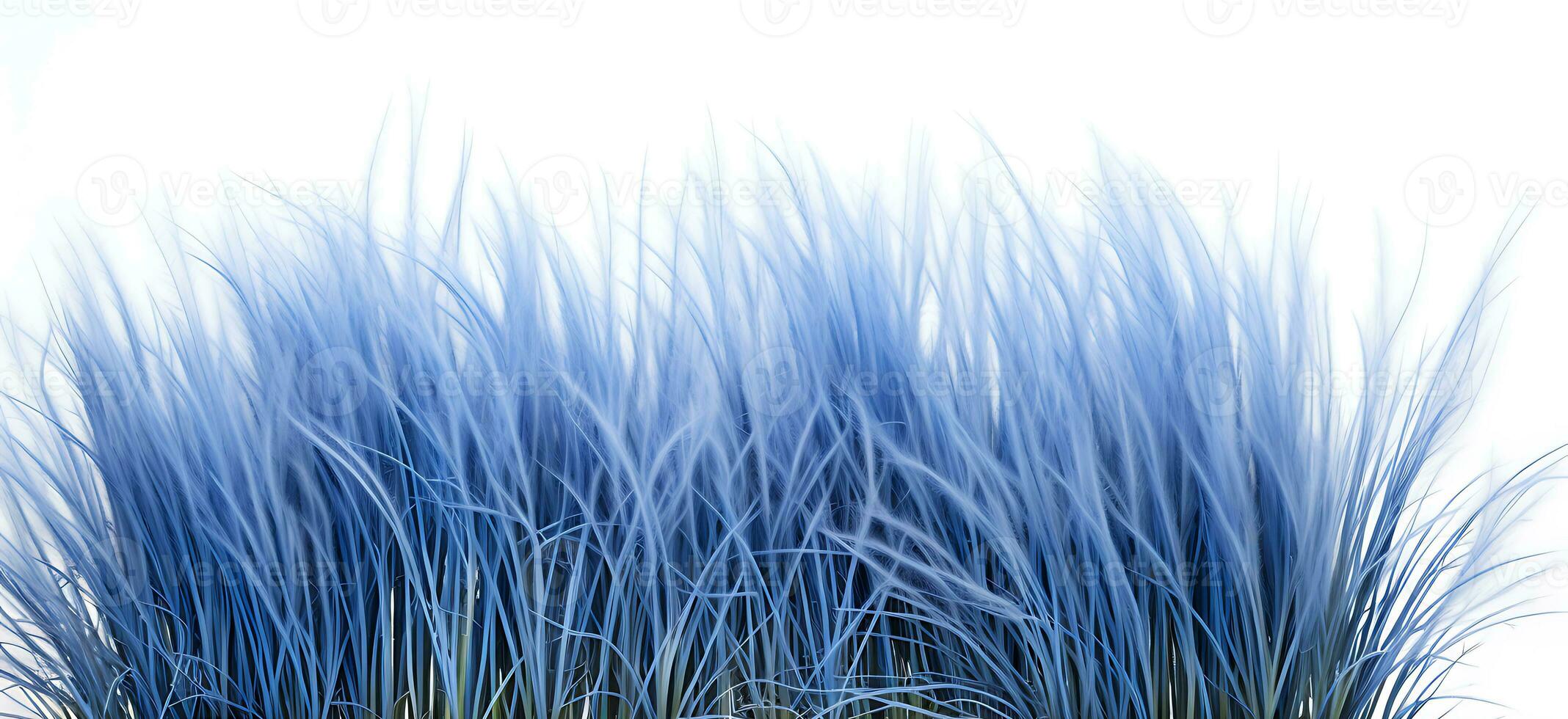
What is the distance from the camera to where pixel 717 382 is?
2.07 feet

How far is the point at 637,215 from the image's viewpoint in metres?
0.75

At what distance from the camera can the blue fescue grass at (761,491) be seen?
622mm

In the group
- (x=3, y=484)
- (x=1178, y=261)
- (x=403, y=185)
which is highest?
(x=403, y=185)

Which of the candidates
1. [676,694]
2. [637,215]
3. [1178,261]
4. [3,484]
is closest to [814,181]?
[637,215]

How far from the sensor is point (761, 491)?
0.62 m

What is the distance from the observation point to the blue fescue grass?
622mm

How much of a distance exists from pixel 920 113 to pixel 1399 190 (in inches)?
19.4

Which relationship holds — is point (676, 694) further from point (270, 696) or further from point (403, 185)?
point (403, 185)

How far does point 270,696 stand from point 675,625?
34 cm

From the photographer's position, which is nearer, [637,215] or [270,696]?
[270,696]

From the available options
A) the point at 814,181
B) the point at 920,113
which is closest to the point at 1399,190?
the point at 920,113

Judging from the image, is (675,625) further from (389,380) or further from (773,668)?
(389,380)

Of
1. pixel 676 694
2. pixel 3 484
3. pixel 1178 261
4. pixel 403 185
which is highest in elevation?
pixel 403 185

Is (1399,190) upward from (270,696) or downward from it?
upward
